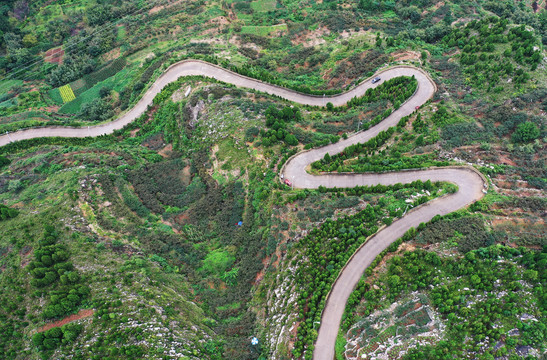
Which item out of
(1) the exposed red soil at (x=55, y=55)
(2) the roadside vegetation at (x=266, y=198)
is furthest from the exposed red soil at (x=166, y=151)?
(1) the exposed red soil at (x=55, y=55)

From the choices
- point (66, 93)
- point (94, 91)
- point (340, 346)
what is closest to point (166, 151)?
point (94, 91)

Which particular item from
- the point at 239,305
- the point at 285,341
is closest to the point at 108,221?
the point at 239,305

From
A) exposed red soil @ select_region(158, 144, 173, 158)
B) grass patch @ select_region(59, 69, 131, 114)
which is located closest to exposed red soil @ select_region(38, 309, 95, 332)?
exposed red soil @ select_region(158, 144, 173, 158)

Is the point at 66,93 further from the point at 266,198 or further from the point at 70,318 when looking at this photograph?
the point at 266,198

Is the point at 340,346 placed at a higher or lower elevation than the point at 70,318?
lower

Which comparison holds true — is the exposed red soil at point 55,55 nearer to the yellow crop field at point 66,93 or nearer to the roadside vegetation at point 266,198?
the roadside vegetation at point 266,198

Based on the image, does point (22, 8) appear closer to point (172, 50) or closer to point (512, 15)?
point (172, 50)

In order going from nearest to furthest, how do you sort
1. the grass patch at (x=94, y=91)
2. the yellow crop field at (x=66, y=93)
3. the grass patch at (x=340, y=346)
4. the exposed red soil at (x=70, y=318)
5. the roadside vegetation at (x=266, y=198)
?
the grass patch at (x=340, y=346) < the roadside vegetation at (x=266, y=198) < the exposed red soil at (x=70, y=318) < the grass patch at (x=94, y=91) < the yellow crop field at (x=66, y=93)
